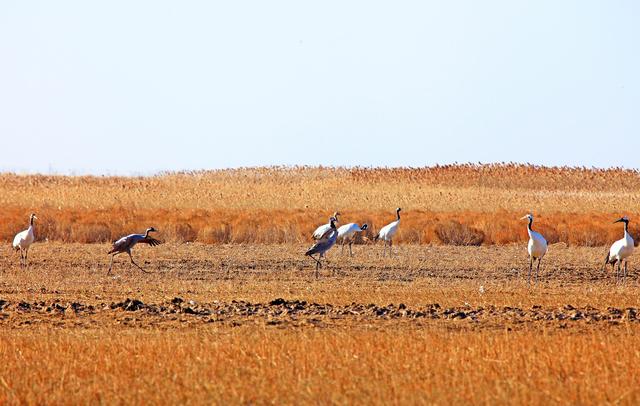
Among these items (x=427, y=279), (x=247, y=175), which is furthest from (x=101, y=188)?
(x=427, y=279)

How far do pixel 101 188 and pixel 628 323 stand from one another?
109 feet

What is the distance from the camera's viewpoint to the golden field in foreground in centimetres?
820

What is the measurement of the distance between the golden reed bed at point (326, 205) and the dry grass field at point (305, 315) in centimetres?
11

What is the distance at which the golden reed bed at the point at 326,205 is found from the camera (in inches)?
1121

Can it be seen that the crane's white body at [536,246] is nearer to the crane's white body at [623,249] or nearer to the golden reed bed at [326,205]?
the crane's white body at [623,249]

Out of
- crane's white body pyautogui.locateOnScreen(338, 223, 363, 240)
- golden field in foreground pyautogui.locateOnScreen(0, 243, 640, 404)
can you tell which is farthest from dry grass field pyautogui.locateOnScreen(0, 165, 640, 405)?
crane's white body pyautogui.locateOnScreen(338, 223, 363, 240)

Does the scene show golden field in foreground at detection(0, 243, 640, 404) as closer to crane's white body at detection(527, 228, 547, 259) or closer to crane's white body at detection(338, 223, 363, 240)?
crane's white body at detection(527, 228, 547, 259)

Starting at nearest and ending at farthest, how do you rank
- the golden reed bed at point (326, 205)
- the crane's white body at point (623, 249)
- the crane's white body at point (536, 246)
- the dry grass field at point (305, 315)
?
the dry grass field at point (305, 315) → the crane's white body at point (623, 249) → the crane's white body at point (536, 246) → the golden reed bed at point (326, 205)

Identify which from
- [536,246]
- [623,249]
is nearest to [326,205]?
[536,246]

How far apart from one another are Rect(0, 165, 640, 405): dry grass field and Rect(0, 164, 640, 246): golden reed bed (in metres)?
0.11

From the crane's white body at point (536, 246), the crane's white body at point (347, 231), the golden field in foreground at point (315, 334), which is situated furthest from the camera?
the crane's white body at point (347, 231)

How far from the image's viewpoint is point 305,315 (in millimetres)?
13086

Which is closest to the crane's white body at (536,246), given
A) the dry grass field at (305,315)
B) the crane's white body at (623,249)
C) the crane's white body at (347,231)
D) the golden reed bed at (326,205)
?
the dry grass field at (305,315)

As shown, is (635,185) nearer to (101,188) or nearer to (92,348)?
(101,188)
